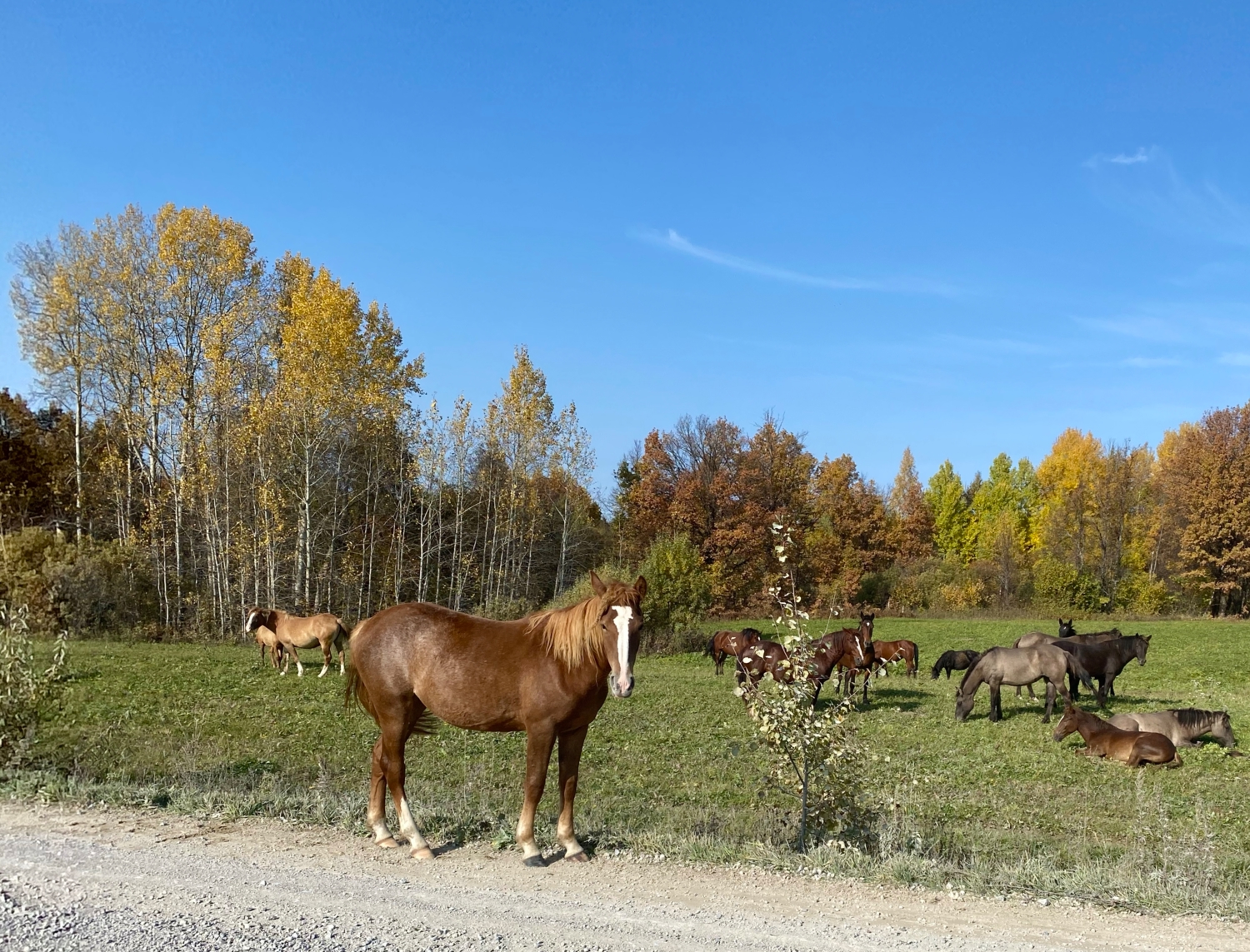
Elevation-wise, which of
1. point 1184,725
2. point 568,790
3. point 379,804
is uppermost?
point 568,790

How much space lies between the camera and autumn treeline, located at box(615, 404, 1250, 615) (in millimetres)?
53750

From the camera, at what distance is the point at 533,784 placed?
597 centimetres

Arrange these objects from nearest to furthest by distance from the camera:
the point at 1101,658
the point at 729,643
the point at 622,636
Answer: the point at 622,636
the point at 1101,658
the point at 729,643

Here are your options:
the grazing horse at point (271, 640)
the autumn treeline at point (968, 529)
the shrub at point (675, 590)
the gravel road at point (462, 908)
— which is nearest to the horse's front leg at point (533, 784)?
the gravel road at point (462, 908)

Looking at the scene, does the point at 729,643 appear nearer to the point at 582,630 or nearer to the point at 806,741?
the point at 806,741

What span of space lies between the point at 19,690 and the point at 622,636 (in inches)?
250

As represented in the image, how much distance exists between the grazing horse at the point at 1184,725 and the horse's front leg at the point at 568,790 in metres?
10.8

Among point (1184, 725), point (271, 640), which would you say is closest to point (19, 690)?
point (271, 640)

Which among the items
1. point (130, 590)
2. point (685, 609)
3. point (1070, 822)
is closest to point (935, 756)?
point (1070, 822)

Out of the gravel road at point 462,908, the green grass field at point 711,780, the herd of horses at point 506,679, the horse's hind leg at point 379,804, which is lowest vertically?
the green grass field at point 711,780

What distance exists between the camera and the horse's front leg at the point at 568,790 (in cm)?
602

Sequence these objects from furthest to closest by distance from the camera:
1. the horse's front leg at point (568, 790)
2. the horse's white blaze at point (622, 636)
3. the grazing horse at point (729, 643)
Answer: the grazing horse at point (729, 643) → the horse's front leg at point (568, 790) → the horse's white blaze at point (622, 636)

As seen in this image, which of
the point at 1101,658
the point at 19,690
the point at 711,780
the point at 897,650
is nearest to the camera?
the point at 19,690

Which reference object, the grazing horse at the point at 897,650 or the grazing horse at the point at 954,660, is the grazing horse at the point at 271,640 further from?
the grazing horse at the point at 954,660
